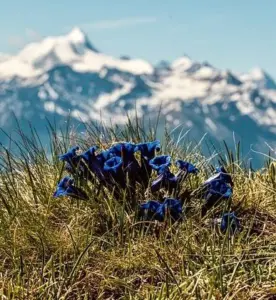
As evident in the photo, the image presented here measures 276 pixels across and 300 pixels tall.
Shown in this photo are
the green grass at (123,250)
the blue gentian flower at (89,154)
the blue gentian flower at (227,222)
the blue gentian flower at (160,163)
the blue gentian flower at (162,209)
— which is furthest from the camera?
the blue gentian flower at (89,154)

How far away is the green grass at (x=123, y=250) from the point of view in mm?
3697

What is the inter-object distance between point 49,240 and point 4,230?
0.28 metres

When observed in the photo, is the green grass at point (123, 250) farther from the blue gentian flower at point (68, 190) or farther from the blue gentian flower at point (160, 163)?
the blue gentian flower at point (160, 163)

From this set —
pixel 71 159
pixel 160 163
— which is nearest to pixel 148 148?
pixel 160 163

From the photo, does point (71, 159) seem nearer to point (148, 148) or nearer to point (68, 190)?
point (68, 190)

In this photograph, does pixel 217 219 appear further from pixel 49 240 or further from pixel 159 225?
pixel 49 240

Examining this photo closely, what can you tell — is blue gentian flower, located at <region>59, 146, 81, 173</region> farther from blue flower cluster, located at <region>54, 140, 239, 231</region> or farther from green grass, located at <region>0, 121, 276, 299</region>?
green grass, located at <region>0, 121, 276, 299</region>

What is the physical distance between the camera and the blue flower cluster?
465 centimetres

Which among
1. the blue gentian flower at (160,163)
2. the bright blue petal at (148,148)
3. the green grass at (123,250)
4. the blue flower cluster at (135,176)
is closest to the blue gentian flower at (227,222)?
the green grass at (123,250)

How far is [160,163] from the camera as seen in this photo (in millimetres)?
4785

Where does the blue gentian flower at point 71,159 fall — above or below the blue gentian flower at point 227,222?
above

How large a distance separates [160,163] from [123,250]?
0.78 m

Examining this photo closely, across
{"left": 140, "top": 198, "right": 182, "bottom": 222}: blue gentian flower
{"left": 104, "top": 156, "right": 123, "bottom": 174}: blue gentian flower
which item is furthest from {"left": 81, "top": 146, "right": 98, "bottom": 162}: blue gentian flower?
{"left": 140, "top": 198, "right": 182, "bottom": 222}: blue gentian flower

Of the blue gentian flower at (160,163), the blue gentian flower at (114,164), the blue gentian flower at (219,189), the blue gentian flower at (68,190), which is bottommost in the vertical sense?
the blue gentian flower at (219,189)
